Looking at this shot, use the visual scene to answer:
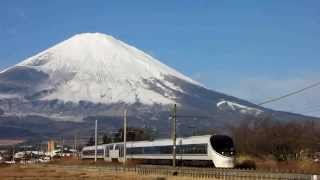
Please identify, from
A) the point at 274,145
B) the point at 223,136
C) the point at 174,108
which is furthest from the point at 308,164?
the point at 274,145

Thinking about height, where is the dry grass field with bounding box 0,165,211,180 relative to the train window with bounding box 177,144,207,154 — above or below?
below

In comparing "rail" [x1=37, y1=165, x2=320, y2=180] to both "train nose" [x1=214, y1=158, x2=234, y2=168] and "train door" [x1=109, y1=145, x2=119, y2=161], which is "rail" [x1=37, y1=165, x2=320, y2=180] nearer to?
"train nose" [x1=214, y1=158, x2=234, y2=168]

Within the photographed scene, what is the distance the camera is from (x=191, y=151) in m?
84.9

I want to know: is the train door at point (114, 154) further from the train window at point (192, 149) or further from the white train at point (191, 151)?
the train window at point (192, 149)

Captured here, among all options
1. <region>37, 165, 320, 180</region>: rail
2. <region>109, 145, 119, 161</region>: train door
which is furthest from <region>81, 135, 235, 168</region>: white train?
<region>37, 165, 320, 180</region>: rail

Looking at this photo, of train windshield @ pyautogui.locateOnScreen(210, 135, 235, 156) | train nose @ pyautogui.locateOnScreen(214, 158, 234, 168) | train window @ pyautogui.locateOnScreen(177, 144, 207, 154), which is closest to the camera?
train windshield @ pyautogui.locateOnScreen(210, 135, 235, 156)

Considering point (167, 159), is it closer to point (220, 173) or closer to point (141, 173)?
point (141, 173)

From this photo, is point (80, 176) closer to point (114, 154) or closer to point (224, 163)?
point (224, 163)

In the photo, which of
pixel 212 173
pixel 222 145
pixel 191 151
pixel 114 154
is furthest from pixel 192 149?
pixel 114 154

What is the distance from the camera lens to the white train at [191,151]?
78.1 m

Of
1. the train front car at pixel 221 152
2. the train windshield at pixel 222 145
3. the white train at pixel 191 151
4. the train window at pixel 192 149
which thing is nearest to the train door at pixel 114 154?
the white train at pixel 191 151

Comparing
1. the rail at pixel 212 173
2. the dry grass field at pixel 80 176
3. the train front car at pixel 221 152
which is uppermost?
the train front car at pixel 221 152

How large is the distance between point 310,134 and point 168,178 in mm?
54851

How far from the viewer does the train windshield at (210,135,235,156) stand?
255ft
